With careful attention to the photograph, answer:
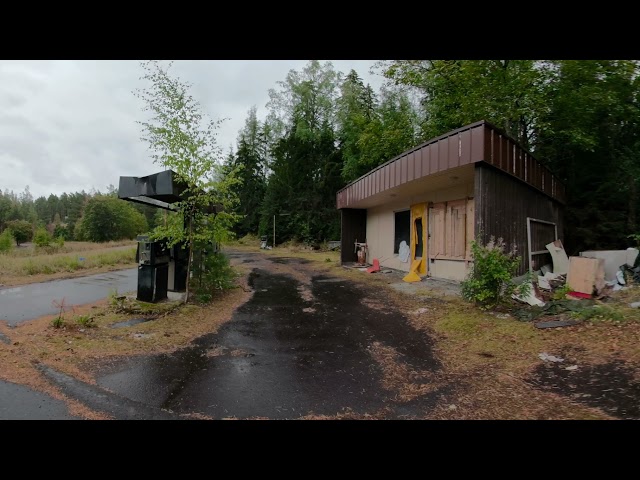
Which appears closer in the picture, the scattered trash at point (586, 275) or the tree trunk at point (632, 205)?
the scattered trash at point (586, 275)

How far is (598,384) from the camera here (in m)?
3.19

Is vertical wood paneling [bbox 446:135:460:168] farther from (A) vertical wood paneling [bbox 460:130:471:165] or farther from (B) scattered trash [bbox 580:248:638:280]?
(B) scattered trash [bbox 580:248:638:280]

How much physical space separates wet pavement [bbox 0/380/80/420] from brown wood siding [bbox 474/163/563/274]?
6.87 m

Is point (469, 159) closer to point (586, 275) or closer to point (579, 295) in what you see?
point (586, 275)

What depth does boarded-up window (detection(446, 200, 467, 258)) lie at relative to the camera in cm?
928

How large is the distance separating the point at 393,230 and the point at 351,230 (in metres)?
3.38

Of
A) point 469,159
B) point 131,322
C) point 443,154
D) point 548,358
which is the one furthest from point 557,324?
point 131,322

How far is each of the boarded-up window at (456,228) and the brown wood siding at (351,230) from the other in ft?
21.8

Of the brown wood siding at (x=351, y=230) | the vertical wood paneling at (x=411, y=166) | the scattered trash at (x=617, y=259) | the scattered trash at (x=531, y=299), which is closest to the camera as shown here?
the scattered trash at (x=531, y=299)

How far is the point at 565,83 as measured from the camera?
13.3m

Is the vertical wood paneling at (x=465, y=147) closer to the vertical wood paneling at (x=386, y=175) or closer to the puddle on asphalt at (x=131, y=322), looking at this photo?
the vertical wood paneling at (x=386, y=175)

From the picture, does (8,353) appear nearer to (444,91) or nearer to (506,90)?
(506,90)

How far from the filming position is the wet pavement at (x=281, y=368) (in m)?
3.07

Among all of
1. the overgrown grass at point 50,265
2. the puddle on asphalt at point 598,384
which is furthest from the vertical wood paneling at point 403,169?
the overgrown grass at point 50,265
